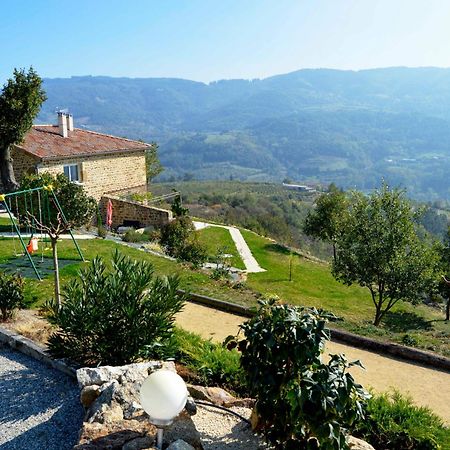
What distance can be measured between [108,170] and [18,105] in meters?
8.22

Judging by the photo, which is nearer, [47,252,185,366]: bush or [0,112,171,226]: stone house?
[47,252,185,366]: bush

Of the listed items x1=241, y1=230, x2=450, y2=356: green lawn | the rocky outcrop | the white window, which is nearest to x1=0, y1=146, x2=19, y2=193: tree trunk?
the white window

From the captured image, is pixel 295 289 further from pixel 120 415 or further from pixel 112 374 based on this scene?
pixel 120 415

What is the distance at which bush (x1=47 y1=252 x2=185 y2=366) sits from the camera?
762 cm

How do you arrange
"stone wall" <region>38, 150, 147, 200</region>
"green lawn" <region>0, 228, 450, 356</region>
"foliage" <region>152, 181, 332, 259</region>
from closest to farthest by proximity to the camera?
"green lawn" <region>0, 228, 450, 356</region>
"stone wall" <region>38, 150, 147, 200</region>
"foliage" <region>152, 181, 332, 259</region>

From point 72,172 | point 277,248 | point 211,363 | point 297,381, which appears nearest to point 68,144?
point 72,172

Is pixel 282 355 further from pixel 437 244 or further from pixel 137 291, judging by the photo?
pixel 437 244

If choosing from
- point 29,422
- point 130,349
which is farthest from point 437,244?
point 29,422

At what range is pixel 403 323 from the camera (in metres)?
19.9

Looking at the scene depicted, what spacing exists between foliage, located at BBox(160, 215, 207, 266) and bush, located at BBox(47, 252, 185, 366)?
1432 cm

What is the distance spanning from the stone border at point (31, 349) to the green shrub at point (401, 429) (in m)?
4.35

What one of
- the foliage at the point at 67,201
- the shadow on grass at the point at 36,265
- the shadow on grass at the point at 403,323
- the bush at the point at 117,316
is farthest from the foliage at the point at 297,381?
the foliage at the point at 67,201

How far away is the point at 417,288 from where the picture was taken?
16.1 meters

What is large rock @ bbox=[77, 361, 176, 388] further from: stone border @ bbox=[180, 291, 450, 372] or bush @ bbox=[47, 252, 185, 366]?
stone border @ bbox=[180, 291, 450, 372]
